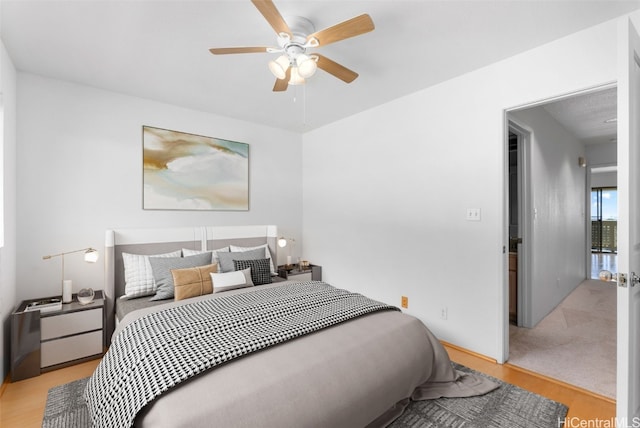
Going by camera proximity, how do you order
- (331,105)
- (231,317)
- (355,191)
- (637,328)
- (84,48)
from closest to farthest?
(637,328) < (231,317) < (84,48) < (331,105) < (355,191)

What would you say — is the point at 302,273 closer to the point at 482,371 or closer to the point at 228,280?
the point at 228,280

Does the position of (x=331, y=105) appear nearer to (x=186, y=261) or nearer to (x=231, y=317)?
(x=186, y=261)

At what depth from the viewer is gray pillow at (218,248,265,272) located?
313 cm

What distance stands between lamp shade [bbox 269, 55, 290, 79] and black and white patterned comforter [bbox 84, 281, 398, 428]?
163 cm

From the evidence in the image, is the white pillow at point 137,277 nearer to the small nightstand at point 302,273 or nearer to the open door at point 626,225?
the small nightstand at point 302,273

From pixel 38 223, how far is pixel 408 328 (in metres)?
3.30

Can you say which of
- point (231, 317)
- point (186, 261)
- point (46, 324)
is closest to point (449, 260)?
point (231, 317)

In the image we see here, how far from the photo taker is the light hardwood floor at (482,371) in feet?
6.35

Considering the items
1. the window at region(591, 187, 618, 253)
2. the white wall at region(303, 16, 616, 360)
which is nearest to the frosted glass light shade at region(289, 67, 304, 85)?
the white wall at region(303, 16, 616, 360)

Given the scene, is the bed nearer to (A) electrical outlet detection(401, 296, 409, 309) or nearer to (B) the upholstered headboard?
(B) the upholstered headboard

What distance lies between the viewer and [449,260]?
9.60 feet

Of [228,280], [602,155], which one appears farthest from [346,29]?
[602,155]

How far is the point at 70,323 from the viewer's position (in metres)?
2.53

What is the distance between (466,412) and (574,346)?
5.75 feet
